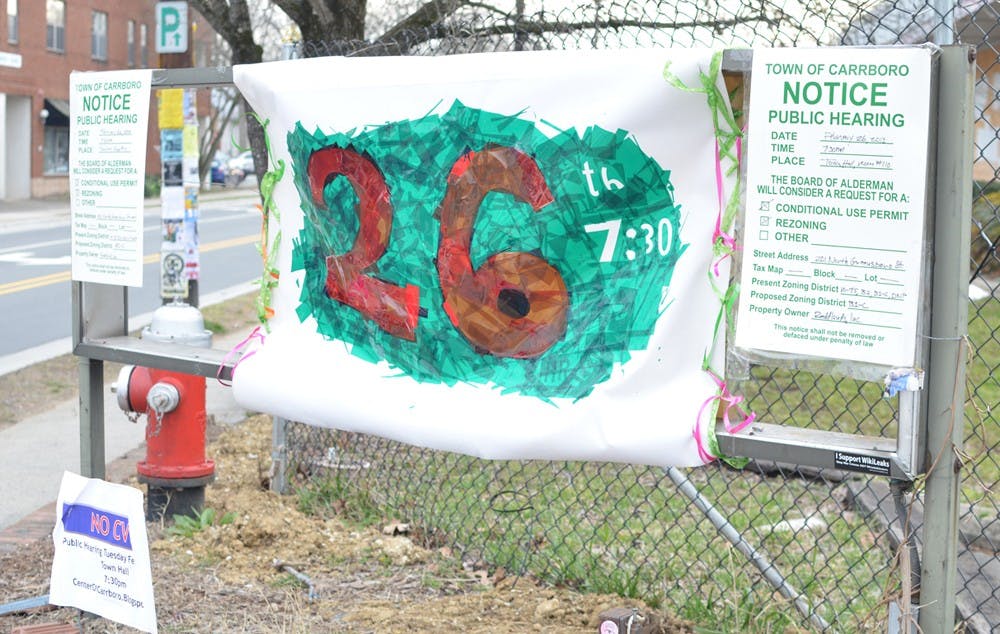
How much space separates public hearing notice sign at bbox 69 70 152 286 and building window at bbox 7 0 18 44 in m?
36.1

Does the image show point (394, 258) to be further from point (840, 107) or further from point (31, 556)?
point (31, 556)

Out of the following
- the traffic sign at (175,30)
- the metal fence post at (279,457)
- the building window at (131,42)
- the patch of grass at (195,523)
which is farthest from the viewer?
the building window at (131,42)

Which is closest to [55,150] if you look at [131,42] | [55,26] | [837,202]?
[55,26]

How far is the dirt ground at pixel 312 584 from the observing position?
401cm

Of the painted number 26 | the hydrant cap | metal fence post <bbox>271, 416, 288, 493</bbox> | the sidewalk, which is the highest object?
the painted number 26

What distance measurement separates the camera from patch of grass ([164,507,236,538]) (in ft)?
16.5

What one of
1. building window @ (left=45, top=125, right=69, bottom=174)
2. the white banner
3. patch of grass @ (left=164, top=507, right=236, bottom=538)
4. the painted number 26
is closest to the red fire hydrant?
patch of grass @ (left=164, top=507, right=236, bottom=538)

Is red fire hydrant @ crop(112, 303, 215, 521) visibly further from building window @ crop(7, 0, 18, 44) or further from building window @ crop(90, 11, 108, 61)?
building window @ crop(90, 11, 108, 61)

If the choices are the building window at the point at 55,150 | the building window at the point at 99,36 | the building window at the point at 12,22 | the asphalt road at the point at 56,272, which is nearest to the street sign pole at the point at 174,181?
the asphalt road at the point at 56,272

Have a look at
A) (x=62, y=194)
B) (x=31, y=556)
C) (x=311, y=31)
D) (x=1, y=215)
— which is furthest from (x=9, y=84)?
(x=31, y=556)

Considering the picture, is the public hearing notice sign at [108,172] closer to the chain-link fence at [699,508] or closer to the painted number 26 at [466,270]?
the painted number 26 at [466,270]

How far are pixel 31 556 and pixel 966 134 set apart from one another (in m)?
4.16

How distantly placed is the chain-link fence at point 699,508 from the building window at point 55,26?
3616 centimetres

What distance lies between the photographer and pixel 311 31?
7.26 metres
